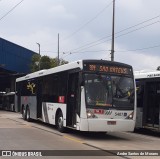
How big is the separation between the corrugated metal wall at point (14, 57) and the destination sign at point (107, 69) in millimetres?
36829

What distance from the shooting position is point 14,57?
5759cm

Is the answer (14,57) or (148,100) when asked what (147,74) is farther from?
(14,57)

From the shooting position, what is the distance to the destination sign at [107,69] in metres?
17.5

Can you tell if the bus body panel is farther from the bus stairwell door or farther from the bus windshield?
the bus stairwell door

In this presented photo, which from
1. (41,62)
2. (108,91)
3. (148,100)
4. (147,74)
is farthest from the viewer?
(41,62)

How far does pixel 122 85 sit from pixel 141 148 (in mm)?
3793

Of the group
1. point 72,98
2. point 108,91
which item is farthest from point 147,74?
point 72,98

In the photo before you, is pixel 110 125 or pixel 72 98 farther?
pixel 72 98

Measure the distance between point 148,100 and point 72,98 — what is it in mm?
4044

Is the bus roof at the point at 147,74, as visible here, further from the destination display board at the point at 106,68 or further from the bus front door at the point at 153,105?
the destination display board at the point at 106,68

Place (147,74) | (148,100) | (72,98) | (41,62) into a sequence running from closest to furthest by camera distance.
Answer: (72,98) → (148,100) → (147,74) → (41,62)

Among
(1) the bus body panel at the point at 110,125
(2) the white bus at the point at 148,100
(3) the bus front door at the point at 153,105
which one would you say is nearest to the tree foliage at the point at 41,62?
(2) the white bus at the point at 148,100

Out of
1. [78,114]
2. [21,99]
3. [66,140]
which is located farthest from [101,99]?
[21,99]

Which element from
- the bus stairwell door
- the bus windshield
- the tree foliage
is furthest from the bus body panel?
the tree foliage
